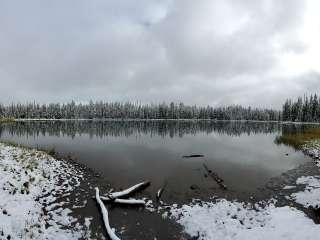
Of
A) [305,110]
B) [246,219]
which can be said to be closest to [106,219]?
[246,219]

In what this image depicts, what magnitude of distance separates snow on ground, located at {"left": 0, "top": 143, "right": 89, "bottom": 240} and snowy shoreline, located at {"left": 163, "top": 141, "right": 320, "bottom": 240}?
6370mm

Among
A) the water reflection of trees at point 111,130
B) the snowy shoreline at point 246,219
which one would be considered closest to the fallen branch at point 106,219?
the snowy shoreline at point 246,219

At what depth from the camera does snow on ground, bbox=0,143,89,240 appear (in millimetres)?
12398

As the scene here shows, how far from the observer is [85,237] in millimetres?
12805

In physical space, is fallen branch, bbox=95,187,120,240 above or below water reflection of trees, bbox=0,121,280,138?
above

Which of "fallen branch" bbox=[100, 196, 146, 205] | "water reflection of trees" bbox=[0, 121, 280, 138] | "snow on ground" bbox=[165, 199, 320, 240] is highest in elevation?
"snow on ground" bbox=[165, 199, 320, 240]

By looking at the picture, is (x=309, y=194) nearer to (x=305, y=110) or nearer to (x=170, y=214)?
(x=170, y=214)

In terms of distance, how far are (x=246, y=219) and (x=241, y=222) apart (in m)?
0.63

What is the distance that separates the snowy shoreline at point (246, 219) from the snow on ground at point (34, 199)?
637cm

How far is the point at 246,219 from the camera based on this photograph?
14.5 meters

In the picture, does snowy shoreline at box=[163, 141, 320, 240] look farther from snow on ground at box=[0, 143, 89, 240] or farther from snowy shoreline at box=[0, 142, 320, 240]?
snow on ground at box=[0, 143, 89, 240]

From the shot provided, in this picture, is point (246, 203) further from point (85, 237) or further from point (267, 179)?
point (85, 237)

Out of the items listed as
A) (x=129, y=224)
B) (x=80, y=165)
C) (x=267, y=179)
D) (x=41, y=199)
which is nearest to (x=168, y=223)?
(x=129, y=224)

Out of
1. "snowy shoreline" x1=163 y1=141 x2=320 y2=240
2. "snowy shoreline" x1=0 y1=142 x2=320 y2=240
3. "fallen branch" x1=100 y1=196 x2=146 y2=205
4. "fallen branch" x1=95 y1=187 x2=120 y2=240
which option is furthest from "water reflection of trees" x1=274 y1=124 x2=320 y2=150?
"fallen branch" x1=95 y1=187 x2=120 y2=240
